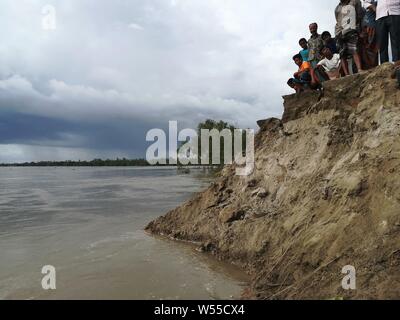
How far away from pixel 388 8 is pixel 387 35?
0.49 m

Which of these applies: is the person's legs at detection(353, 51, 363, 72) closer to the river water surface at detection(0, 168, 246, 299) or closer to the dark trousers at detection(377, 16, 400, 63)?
the dark trousers at detection(377, 16, 400, 63)

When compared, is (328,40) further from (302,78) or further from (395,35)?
(395,35)

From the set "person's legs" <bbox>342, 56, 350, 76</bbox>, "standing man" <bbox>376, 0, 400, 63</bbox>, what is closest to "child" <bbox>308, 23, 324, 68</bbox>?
"person's legs" <bbox>342, 56, 350, 76</bbox>

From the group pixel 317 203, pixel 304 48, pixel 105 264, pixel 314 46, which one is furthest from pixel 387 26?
pixel 105 264

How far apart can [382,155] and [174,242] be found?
17.5 feet

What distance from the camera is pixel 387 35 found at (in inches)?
277

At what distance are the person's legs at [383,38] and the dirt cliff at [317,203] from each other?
684mm

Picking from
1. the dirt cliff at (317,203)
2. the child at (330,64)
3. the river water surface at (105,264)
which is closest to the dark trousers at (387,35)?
the dirt cliff at (317,203)

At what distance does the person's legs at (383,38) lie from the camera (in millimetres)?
7012

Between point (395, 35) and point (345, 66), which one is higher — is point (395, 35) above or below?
above

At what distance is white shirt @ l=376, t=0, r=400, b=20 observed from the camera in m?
6.79

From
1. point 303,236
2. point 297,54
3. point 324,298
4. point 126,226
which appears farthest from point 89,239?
point 297,54

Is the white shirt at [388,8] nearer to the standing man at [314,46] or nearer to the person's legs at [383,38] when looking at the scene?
the person's legs at [383,38]
